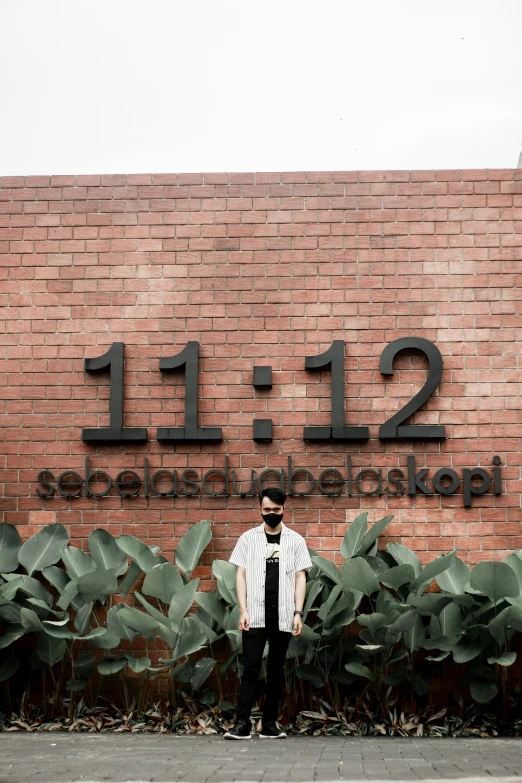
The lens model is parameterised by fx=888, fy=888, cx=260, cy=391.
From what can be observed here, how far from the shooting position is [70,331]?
Result: 21.9ft

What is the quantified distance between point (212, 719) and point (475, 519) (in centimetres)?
228

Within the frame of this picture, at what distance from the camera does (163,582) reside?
582 cm

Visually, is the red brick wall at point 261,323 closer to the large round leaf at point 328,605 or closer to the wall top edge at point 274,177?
the wall top edge at point 274,177

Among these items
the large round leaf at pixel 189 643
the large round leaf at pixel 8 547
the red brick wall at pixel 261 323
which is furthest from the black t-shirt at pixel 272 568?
the large round leaf at pixel 8 547

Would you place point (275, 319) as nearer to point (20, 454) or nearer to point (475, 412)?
point (475, 412)

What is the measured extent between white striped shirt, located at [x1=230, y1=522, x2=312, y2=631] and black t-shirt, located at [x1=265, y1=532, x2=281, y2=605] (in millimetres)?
19

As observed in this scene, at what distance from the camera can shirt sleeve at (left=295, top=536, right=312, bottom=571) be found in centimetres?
538

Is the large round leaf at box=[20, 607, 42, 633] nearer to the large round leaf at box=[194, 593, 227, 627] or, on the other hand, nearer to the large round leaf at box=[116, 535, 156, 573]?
the large round leaf at box=[116, 535, 156, 573]

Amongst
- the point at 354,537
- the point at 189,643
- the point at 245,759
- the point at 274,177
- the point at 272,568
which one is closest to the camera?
the point at 245,759

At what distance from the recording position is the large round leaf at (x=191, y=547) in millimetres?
6109

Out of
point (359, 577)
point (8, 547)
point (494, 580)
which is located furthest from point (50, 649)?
point (494, 580)

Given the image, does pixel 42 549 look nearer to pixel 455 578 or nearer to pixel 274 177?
pixel 455 578

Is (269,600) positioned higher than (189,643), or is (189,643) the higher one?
(269,600)

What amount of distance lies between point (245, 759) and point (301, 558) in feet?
4.09
